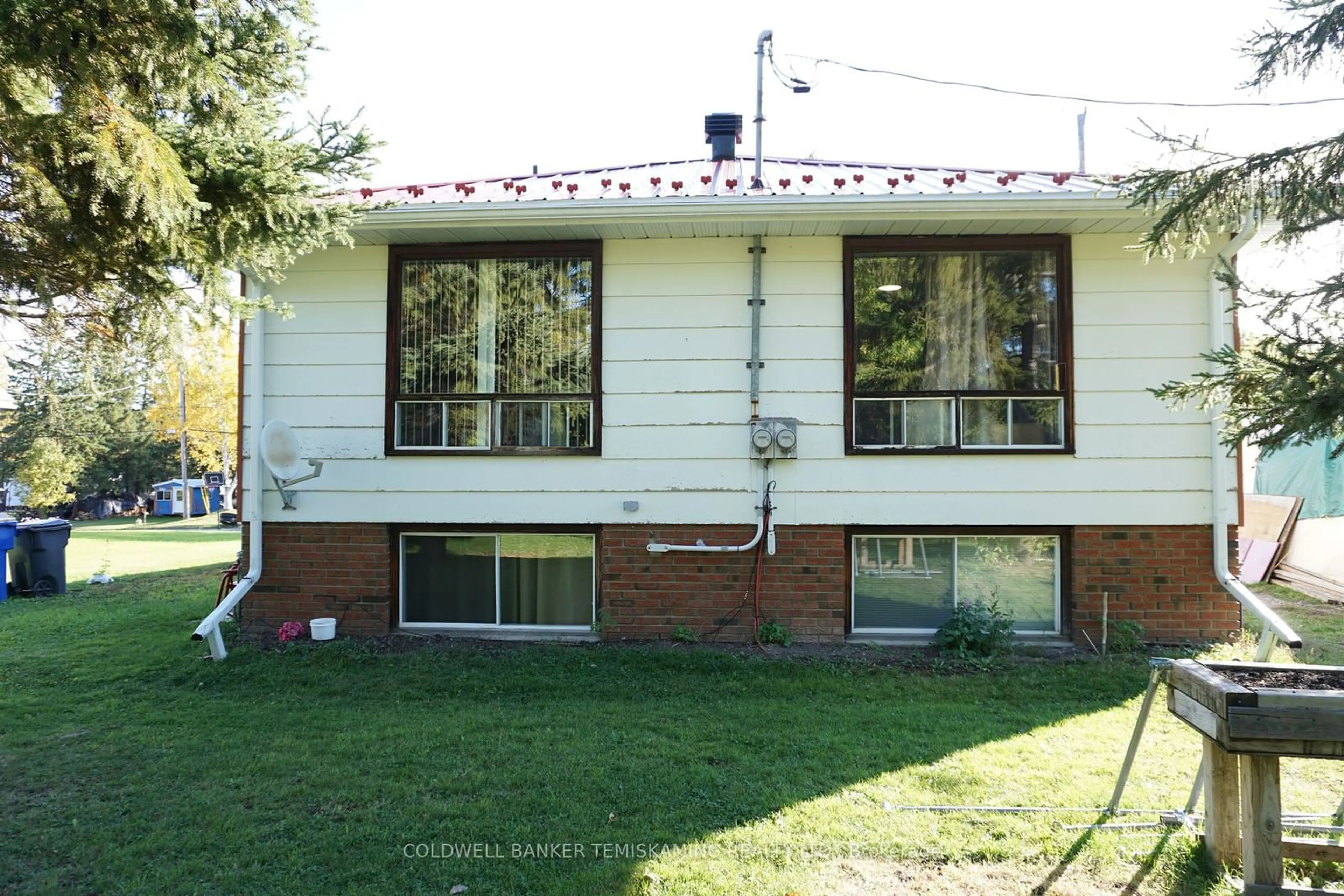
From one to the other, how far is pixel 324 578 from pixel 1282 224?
21.7ft

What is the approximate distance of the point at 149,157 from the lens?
10.4ft

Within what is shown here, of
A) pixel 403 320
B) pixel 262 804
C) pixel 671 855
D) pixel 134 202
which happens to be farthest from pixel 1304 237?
pixel 403 320

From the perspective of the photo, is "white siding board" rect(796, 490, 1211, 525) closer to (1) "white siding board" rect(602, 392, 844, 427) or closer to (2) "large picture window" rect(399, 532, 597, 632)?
(1) "white siding board" rect(602, 392, 844, 427)

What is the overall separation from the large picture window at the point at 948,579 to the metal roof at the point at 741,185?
8.81 ft

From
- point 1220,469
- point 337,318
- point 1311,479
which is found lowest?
point 1311,479

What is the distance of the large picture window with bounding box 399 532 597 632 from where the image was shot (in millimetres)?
6484

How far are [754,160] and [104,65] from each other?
633cm

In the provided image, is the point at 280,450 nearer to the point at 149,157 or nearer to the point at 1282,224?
the point at 149,157

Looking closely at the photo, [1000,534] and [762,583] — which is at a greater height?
[1000,534]

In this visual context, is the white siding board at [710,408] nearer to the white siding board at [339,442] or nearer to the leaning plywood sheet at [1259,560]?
the white siding board at [339,442]

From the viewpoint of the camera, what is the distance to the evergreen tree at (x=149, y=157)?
3055mm

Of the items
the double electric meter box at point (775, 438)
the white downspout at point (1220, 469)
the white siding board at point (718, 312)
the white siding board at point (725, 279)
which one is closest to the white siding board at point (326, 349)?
the white siding board at point (718, 312)

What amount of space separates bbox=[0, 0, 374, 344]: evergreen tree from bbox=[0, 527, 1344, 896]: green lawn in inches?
91.0

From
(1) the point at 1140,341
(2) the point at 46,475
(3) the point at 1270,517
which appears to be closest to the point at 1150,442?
(1) the point at 1140,341
